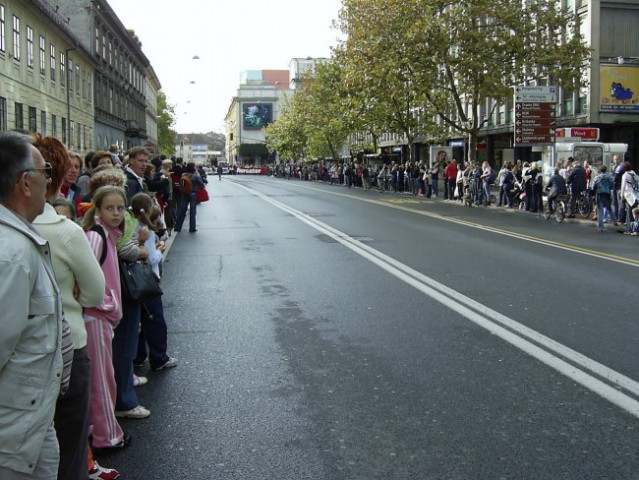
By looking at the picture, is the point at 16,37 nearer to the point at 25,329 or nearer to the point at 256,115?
the point at 25,329

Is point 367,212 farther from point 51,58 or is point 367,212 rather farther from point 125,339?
point 51,58

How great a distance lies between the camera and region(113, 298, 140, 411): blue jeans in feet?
15.5

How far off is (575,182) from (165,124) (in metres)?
98.6

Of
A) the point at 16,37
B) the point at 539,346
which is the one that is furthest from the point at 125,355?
the point at 16,37

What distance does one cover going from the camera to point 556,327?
23.3 feet

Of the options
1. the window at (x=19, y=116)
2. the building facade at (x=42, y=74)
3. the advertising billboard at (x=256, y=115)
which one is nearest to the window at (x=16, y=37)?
the building facade at (x=42, y=74)

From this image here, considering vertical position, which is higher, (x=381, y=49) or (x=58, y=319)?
(x=381, y=49)

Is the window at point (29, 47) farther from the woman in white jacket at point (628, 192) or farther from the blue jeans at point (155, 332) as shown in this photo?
the blue jeans at point (155, 332)

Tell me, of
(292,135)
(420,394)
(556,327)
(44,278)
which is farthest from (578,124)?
(292,135)

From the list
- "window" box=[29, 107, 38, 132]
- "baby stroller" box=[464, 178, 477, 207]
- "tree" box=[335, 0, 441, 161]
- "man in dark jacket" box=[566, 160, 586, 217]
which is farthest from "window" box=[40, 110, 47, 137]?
"man in dark jacket" box=[566, 160, 586, 217]

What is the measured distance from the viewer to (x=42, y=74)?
37156mm

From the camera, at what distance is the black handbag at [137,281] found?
470cm

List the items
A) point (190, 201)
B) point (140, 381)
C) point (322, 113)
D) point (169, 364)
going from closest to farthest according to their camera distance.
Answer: point (140, 381) < point (169, 364) < point (190, 201) < point (322, 113)

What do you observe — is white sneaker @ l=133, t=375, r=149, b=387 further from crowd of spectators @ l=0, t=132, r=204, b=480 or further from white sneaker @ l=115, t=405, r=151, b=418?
white sneaker @ l=115, t=405, r=151, b=418
